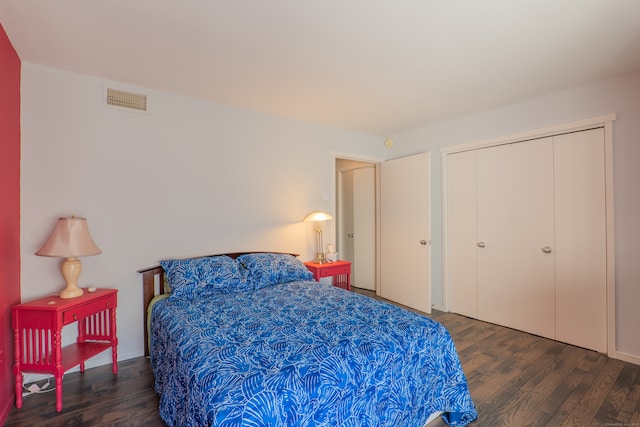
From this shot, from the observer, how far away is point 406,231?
4.13 metres

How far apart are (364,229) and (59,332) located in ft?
13.1

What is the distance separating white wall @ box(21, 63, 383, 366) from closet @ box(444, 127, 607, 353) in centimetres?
206

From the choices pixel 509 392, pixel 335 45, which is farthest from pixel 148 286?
pixel 509 392

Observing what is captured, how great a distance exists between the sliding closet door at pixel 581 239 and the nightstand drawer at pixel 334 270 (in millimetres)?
2221

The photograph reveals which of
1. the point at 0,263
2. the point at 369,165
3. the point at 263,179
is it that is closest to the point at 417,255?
the point at 369,165

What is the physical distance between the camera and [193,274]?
265cm

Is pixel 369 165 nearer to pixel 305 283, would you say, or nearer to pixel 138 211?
pixel 305 283

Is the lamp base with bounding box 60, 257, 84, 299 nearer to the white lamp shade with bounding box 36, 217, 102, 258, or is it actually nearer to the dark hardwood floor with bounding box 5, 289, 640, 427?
the white lamp shade with bounding box 36, 217, 102, 258

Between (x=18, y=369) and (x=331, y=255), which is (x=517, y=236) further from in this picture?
(x=18, y=369)

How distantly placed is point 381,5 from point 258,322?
6.77ft

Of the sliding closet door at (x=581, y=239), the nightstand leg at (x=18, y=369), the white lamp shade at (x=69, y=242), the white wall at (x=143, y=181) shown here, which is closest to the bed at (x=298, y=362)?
the white wall at (x=143, y=181)

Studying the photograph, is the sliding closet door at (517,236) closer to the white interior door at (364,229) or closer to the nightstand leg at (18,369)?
the white interior door at (364,229)

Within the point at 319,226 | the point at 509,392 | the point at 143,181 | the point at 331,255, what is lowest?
the point at 509,392

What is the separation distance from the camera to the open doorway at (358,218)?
4.92 m
